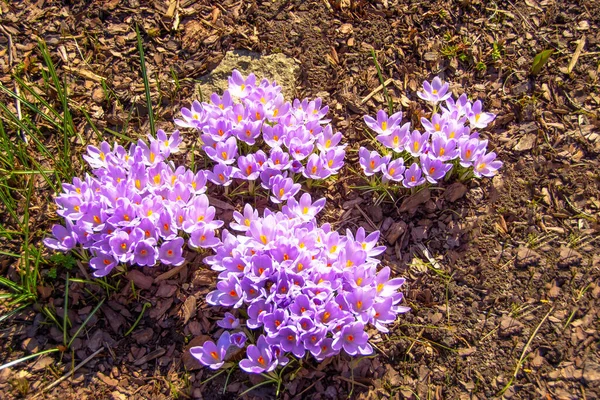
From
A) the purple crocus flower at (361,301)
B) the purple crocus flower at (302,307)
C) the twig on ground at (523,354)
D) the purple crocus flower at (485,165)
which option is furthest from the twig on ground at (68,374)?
the purple crocus flower at (485,165)

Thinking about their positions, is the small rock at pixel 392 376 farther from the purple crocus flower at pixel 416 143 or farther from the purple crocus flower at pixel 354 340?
the purple crocus flower at pixel 416 143

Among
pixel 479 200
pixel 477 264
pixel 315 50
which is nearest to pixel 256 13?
pixel 315 50

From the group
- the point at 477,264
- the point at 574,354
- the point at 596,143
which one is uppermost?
the point at 596,143

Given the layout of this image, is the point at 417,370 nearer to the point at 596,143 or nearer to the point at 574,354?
the point at 574,354

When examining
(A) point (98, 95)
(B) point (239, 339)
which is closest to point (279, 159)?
(B) point (239, 339)

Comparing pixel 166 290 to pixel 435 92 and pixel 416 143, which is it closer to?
pixel 416 143
